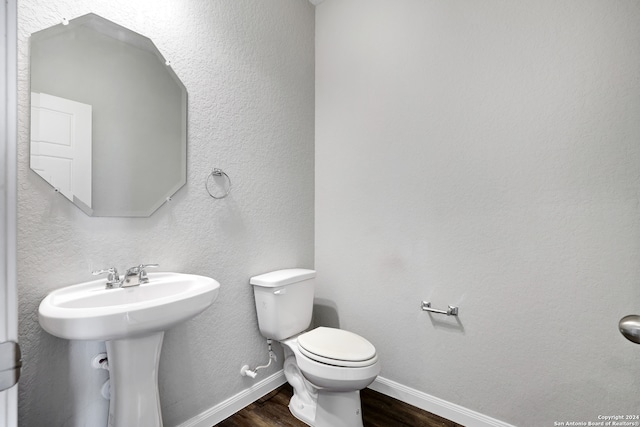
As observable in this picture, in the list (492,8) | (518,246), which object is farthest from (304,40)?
(518,246)

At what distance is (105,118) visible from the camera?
3.90ft

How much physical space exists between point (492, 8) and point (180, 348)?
2232mm

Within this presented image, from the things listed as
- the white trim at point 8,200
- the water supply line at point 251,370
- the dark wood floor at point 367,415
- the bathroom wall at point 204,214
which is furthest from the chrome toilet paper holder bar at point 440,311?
the white trim at point 8,200

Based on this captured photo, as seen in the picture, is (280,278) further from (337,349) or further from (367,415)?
(367,415)

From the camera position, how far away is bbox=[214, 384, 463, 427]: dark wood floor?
4.99 ft

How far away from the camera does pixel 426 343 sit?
5.39 ft

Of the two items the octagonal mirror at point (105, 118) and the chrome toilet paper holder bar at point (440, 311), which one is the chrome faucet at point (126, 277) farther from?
the chrome toilet paper holder bar at point (440, 311)

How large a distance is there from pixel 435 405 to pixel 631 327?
4.34 feet

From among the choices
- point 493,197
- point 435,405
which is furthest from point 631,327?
point 435,405

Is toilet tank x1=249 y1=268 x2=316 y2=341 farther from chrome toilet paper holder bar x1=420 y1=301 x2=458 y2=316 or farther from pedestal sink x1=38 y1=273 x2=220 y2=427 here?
chrome toilet paper holder bar x1=420 y1=301 x2=458 y2=316

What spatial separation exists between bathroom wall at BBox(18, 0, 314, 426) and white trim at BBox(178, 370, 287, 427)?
0.14 feet

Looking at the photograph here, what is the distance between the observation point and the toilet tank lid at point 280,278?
62.9 inches

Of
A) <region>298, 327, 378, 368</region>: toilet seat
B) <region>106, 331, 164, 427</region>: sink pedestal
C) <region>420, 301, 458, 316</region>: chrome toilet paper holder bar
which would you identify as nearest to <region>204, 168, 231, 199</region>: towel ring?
<region>106, 331, 164, 427</region>: sink pedestal

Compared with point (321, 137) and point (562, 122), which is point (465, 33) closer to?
point (562, 122)
